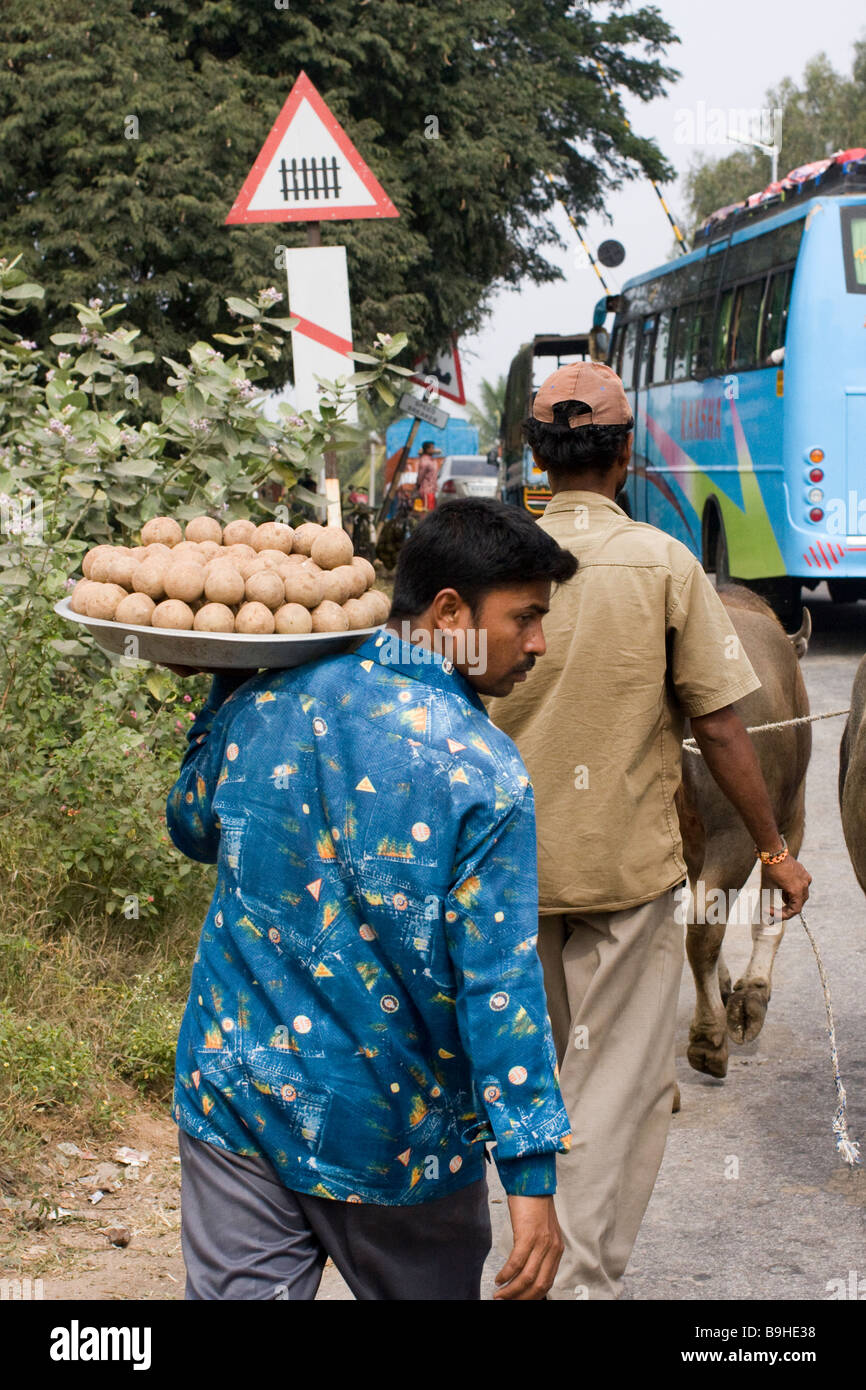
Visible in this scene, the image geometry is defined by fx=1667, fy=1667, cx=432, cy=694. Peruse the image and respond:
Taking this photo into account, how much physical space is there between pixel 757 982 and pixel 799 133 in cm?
5266

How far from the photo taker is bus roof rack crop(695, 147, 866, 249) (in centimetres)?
1319

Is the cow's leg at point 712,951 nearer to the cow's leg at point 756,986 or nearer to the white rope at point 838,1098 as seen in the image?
the cow's leg at point 756,986

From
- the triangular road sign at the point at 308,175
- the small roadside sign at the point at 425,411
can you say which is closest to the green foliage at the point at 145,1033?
the triangular road sign at the point at 308,175

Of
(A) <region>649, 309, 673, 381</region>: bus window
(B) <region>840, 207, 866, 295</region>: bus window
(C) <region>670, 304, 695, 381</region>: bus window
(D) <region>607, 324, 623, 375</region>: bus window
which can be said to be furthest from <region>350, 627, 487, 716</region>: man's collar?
(D) <region>607, 324, 623, 375</region>: bus window

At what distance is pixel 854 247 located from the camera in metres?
12.9

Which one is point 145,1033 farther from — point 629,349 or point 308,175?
point 629,349

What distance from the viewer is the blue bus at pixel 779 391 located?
42.1 feet

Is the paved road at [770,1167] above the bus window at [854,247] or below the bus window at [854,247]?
below

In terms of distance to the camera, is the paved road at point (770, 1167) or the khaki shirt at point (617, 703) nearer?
the khaki shirt at point (617, 703)

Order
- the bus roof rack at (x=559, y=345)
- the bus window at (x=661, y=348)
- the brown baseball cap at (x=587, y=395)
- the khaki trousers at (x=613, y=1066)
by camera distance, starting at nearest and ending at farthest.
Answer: the khaki trousers at (x=613, y=1066), the brown baseball cap at (x=587, y=395), the bus window at (x=661, y=348), the bus roof rack at (x=559, y=345)

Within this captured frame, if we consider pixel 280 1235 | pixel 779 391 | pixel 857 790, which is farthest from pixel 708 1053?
pixel 779 391

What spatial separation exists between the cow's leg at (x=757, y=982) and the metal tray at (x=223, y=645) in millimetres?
3018

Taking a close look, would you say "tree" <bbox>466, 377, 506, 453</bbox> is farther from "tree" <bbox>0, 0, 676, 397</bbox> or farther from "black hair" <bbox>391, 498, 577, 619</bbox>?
"black hair" <bbox>391, 498, 577, 619</bbox>

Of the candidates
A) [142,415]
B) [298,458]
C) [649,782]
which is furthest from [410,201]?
[649,782]
